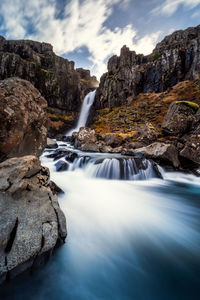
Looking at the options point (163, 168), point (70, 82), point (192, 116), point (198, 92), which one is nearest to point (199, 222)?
point (163, 168)

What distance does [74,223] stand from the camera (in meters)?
3.09

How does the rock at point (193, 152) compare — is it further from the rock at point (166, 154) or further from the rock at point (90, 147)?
the rock at point (90, 147)

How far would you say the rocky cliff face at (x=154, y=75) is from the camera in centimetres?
3288

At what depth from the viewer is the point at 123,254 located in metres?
2.45

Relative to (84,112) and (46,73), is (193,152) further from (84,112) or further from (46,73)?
(46,73)

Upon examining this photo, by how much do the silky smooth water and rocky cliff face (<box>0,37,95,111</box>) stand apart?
→ 127 ft

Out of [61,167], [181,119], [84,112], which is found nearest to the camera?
[61,167]

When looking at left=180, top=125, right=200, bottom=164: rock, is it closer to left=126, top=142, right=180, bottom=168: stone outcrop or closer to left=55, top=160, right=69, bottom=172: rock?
left=126, top=142, right=180, bottom=168: stone outcrop

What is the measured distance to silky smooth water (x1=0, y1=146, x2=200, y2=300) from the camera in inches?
70.3

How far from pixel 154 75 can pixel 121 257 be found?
46.3m

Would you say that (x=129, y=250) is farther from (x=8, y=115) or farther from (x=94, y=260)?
(x=8, y=115)

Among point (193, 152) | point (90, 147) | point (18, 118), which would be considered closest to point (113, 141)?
point (90, 147)

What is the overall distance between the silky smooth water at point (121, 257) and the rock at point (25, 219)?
0.30 metres

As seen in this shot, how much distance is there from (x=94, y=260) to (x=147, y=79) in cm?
4711
